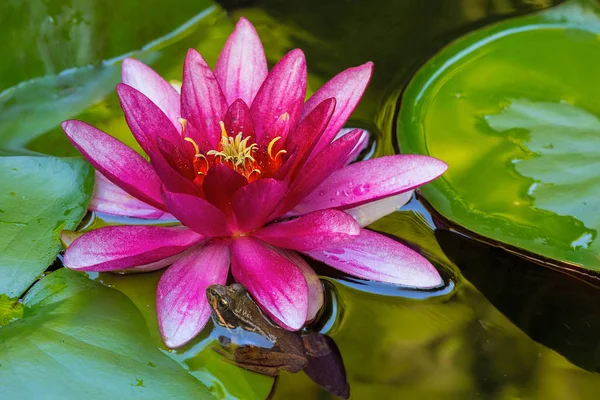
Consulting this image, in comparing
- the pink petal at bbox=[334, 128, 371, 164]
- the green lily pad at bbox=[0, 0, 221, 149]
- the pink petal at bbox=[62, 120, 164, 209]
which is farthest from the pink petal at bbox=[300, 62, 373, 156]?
the green lily pad at bbox=[0, 0, 221, 149]

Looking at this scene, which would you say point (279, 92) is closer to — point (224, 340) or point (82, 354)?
point (224, 340)

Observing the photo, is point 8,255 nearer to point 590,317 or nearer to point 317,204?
point 317,204

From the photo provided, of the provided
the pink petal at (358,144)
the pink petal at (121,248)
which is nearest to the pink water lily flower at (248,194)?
the pink petal at (121,248)

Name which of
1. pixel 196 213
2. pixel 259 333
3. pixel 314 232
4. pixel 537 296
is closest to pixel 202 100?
pixel 196 213

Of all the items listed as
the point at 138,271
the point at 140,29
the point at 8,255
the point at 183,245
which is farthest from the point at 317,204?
the point at 140,29

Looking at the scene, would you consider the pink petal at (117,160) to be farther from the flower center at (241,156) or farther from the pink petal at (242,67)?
the pink petal at (242,67)
